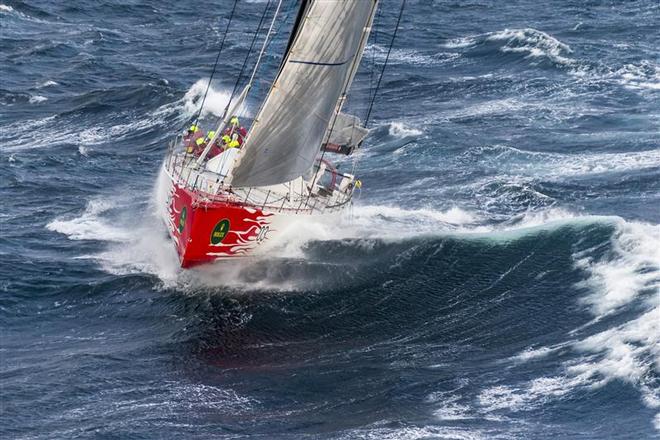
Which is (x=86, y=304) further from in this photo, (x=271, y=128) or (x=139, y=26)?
(x=139, y=26)

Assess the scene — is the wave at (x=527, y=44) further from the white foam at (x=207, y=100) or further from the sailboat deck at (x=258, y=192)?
the sailboat deck at (x=258, y=192)

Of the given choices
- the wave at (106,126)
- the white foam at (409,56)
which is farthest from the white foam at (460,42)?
the wave at (106,126)

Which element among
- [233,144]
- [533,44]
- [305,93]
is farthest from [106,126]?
[533,44]

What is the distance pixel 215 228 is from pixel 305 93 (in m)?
5.25

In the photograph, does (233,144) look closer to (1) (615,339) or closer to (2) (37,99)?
(1) (615,339)

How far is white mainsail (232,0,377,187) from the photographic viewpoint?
133ft

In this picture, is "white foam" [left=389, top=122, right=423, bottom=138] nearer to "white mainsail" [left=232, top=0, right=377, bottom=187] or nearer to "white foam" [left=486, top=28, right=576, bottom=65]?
"white foam" [left=486, top=28, right=576, bottom=65]

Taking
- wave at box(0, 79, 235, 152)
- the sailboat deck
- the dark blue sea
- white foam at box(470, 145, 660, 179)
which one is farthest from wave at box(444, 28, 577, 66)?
the sailboat deck

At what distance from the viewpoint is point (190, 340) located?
127ft

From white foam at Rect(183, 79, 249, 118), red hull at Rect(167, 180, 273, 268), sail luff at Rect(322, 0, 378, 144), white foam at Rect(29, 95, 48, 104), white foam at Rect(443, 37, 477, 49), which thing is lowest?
white foam at Rect(29, 95, 48, 104)

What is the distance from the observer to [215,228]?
41875 millimetres

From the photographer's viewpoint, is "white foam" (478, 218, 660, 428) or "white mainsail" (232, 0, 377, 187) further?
"white mainsail" (232, 0, 377, 187)

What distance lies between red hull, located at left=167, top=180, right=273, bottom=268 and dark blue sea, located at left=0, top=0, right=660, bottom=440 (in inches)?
29.2

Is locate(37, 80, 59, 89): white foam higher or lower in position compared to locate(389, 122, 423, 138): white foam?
lower
